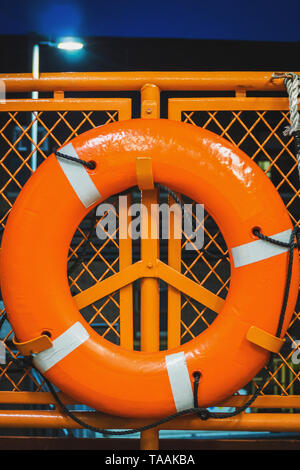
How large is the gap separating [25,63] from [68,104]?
9.71 ft

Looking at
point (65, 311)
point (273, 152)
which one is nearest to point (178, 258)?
point (65, 311)

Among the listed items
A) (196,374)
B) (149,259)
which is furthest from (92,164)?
(196,374)

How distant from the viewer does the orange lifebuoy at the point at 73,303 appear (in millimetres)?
992

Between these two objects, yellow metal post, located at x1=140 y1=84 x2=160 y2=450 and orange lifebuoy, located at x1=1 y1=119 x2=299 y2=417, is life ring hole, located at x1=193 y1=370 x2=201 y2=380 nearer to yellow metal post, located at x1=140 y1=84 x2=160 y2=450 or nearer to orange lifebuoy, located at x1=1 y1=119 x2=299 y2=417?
orange lifebuoy, located at x1=1 y1=119 x2=299 y2=417

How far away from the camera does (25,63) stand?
3.63 meters

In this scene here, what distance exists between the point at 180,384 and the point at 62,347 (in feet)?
1.09

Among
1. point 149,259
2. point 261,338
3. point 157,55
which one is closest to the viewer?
point 261,338

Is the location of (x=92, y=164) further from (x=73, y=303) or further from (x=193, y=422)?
(x=193, y=422)

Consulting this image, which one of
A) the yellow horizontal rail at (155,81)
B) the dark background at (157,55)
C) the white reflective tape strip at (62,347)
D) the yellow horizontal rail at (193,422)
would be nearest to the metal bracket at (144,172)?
the yellow horizontal rail at (155,81)

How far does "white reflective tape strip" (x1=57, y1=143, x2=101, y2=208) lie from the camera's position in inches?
40.4

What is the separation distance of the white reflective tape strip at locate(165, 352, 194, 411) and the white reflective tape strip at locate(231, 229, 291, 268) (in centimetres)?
32

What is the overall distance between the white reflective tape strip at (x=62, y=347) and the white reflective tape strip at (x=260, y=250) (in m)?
0.48

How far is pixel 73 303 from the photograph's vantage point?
1052mm

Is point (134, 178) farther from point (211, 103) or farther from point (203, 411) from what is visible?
point (203, 411)
